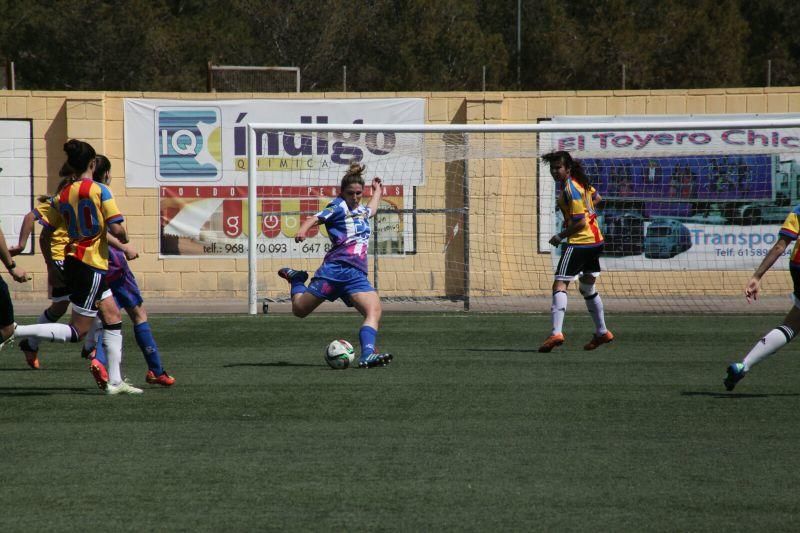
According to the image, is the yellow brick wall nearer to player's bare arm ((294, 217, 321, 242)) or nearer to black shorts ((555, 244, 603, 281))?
black shorts ((555, 244, 603, 281))

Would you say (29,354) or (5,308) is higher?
(5,308)

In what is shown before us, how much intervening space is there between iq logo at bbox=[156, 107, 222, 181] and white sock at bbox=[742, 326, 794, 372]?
1275 centimetres

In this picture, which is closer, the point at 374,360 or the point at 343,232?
the point at 374,360

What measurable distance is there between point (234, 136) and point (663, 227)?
7.33m

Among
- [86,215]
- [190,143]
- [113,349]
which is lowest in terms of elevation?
[113,349]

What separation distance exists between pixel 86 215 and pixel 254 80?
1404 centimetres

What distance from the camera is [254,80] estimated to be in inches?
866

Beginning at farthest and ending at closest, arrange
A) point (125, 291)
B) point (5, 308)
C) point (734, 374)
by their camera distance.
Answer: point (5, 308)
point (125, 291)
point (734, 374)

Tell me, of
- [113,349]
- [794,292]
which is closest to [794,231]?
[794,292]

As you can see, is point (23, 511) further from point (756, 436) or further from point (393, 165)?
point (393, 165)

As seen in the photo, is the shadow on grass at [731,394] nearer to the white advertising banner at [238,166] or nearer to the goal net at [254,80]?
the white advertising banner at [238,166]

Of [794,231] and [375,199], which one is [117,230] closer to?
[375,199]

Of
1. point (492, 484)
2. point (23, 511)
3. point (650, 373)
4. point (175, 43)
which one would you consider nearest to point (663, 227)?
point (650, 373)

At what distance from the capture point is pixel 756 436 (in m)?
7.06
